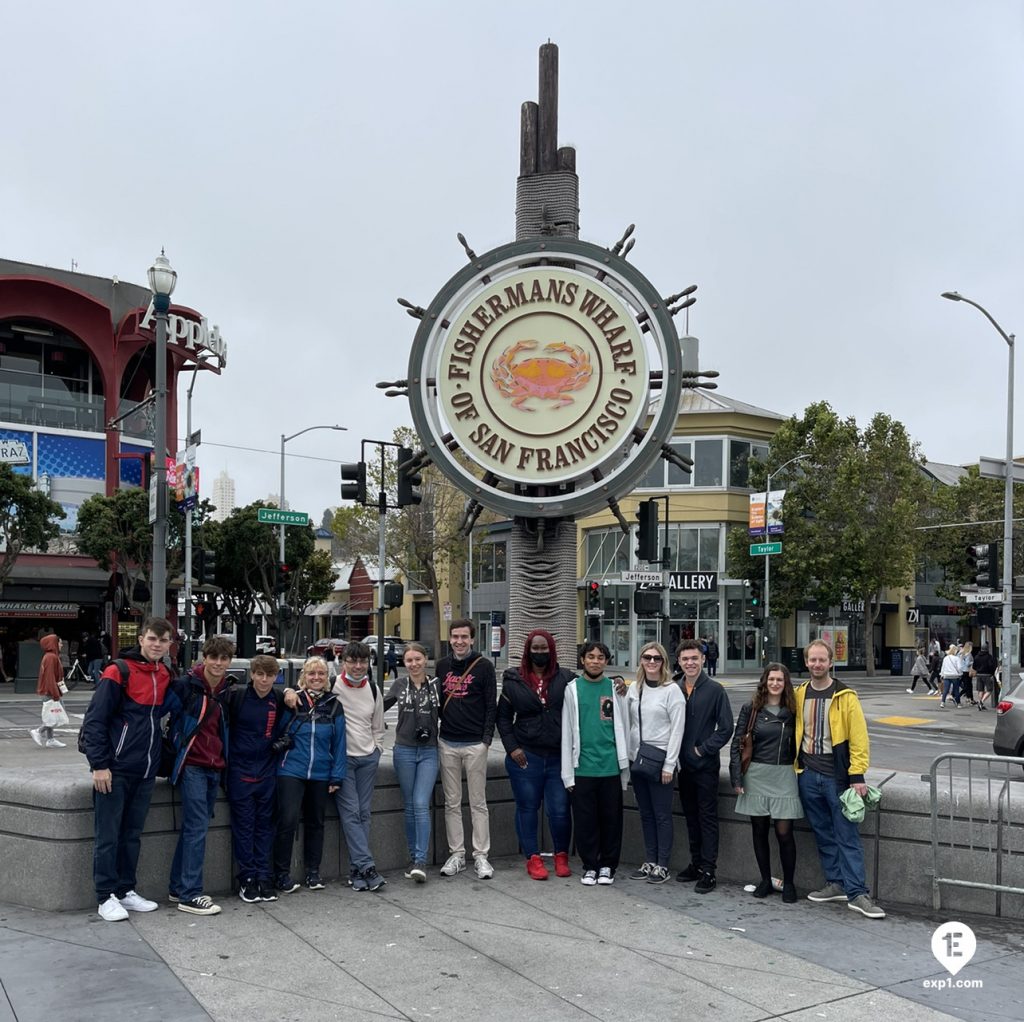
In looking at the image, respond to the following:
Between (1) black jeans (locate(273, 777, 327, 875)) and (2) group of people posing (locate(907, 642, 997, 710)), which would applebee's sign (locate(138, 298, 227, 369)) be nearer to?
(2) group of people posing (locate(907, 642, 997, 710))

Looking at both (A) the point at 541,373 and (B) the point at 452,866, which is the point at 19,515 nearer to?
(A) the point at 541,373

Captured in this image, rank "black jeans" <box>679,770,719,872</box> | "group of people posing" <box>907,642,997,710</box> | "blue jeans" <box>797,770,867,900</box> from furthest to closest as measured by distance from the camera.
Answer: "group of people posing" <box>907,642,997,710</box>
"black jeans" <box>679,770,719,872</box>
"blue jeans" <box>797,770,867,900</box>

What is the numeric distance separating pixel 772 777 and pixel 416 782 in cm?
249

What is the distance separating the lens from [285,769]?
7035 mm

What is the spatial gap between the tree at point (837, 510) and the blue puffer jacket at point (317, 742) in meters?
35.6

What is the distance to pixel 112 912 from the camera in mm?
6336

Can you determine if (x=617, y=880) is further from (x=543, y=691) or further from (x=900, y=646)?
(x=900, y=646)

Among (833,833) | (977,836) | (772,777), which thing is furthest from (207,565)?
(977,836)

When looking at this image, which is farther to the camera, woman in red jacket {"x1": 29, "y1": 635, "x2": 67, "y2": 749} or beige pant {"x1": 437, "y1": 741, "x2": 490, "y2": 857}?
woman in red jacket {"x1": 29, "y1": 635, "x2": 67, "y2": 749}

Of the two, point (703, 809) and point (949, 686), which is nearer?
point (703, 809)

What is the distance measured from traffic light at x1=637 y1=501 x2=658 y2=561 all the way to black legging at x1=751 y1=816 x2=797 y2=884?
2829 millimetres

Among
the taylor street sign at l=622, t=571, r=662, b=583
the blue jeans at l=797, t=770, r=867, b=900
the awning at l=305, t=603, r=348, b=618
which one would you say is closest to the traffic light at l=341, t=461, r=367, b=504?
the taylor street sign at l=622, t=571, r=662, b=583

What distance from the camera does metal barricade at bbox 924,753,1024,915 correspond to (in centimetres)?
656

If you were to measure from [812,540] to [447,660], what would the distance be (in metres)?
36.1
